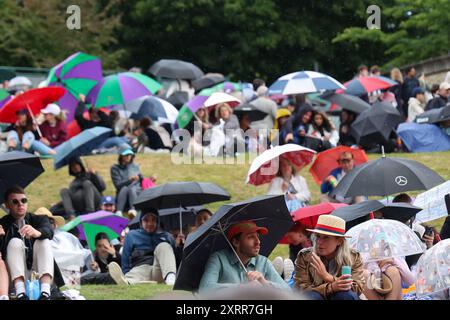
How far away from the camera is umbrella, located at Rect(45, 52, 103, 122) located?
2369cm

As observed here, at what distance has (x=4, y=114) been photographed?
21.5 metres

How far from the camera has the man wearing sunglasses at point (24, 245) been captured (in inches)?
452

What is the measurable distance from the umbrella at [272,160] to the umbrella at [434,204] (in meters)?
2.97

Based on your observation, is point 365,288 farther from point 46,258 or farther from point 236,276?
point 46,258

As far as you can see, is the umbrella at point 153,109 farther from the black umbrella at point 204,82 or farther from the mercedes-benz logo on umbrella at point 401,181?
the mercedes-benz logo on umbrella at point 401,181

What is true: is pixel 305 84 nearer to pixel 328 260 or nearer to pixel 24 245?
pixel 24 245

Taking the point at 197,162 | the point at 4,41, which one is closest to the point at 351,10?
the point at 4,41

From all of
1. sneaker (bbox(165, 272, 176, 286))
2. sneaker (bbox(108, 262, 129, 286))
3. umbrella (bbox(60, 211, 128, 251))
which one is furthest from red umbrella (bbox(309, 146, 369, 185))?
sneaker (bbox(108, 262, 129, 286))

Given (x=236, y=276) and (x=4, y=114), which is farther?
(x=4, y=114)

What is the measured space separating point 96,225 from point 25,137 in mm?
5223

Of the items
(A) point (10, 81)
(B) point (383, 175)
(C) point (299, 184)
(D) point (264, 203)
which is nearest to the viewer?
(D) point (264, 203)

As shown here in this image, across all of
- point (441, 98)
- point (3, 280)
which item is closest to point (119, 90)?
point (441, 98)

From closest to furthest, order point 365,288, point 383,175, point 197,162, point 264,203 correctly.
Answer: point 365,288, point 264,203, point 383,175, point 197,162

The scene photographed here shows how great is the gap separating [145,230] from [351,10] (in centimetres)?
2310
